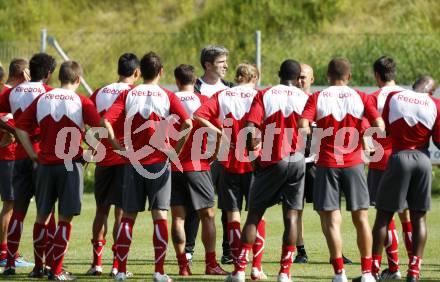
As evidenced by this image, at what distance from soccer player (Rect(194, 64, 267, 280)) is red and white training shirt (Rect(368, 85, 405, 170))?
124cm

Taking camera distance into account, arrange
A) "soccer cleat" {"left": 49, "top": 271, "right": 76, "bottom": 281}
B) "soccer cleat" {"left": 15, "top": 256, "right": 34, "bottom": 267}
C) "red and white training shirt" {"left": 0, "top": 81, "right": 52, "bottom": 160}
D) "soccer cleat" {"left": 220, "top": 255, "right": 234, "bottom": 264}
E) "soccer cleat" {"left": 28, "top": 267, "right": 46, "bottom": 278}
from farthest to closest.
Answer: "soccer cleat" {"left": 220, "top": 255, "right": 234, "bottom": 264}, "soccer cleat" {"left": 15, "top": 256, "right": 34, "bottom": 267}, "red and white training shirt" {"left": 0, "top": 81, "right": 52, "bottom": 160}, "soccer cleat" {"left": 28, "top": 267, "right": 46, "bottom": 278}, "soccer cleat" {"left": 49, "top": 271, "right": 76, "bottom": 281}

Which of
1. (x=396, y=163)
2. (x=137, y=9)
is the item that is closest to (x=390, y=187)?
(x=396, y=163)

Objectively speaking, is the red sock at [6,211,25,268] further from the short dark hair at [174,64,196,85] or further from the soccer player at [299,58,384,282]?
the soccer player at [299,58,384,282]

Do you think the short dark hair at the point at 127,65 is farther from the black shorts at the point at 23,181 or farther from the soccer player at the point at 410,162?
the soccer player at the point at 410,162

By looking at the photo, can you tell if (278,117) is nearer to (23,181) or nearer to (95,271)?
(95,271)

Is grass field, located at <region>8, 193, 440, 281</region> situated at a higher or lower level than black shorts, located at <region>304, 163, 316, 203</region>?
lower

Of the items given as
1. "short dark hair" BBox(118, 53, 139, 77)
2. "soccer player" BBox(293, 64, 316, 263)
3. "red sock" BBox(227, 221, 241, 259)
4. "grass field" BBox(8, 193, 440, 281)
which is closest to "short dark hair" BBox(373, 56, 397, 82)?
"soccer player" BBox(293, 64, 316, 263)

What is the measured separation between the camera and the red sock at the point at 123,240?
34.9 feet

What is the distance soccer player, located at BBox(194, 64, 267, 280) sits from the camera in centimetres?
1114

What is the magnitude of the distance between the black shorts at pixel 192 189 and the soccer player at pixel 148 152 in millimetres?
746

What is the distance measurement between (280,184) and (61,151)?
6.98 ft

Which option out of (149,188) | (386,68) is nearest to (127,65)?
(149,188)

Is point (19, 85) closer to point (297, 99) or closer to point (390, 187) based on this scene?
point (297, 99)

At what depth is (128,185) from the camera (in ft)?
35.0
